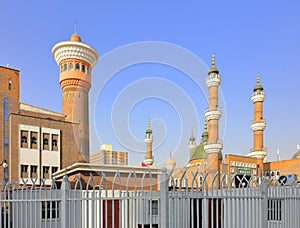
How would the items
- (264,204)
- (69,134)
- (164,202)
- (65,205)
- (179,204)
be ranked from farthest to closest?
(69,134) → (264,204) → (65,205) → (179,204) → (164,202)

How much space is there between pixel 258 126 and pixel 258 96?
14.9 ft

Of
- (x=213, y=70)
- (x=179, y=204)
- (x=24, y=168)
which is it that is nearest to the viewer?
(x=179, y=204)

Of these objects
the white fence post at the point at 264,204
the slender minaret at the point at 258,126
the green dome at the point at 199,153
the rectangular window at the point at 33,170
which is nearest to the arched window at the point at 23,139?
the rectangular window at the point at 33,170

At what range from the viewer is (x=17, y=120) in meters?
34.6

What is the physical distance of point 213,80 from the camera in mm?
39875

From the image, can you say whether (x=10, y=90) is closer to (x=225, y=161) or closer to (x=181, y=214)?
(x=225, y=161)

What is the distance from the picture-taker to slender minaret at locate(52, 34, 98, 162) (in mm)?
47094

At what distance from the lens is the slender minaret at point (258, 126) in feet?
151

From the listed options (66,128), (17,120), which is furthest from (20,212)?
(66,128)

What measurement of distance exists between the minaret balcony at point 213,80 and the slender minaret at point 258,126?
9940mm

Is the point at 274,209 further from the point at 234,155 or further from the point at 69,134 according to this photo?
the point at 234,155

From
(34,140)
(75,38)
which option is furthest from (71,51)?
(34,140)

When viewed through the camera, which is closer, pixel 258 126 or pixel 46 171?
pixel 46 171

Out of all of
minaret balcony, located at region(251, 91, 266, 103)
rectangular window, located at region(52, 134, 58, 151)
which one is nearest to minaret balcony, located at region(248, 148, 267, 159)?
minaret balcony, located at region(251, 91, 266, 103)
